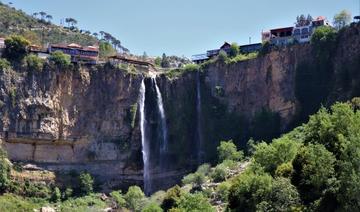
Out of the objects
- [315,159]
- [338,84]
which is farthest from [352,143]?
[338,84]

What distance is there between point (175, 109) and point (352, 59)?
23000 mm

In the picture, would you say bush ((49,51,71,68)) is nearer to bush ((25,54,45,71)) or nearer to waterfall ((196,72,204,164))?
bush ((25,54,45,71))

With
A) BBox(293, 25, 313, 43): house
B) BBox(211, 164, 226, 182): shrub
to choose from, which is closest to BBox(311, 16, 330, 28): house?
BBox(293, 25, 313, 43): house

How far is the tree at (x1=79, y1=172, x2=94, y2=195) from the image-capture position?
7431 centimetres

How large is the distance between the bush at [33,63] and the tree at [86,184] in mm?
13756

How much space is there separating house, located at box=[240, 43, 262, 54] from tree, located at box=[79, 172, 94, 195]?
25348mm

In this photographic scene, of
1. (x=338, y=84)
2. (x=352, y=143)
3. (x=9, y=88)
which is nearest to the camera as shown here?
(x=352, y=143)

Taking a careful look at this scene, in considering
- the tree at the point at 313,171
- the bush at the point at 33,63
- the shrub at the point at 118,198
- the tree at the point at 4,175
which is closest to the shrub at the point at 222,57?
the shrub at the point at 118,198

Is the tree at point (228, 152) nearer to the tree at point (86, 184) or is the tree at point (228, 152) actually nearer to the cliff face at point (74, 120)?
the cliff face at point (74, 120)

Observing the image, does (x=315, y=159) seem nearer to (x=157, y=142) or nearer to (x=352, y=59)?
(x=352, y=59)

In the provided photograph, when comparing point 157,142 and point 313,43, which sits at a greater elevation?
point 313,43

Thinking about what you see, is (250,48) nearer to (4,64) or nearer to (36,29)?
(4,64)

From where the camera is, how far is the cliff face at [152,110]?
74.9m

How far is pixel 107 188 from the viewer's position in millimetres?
77000
